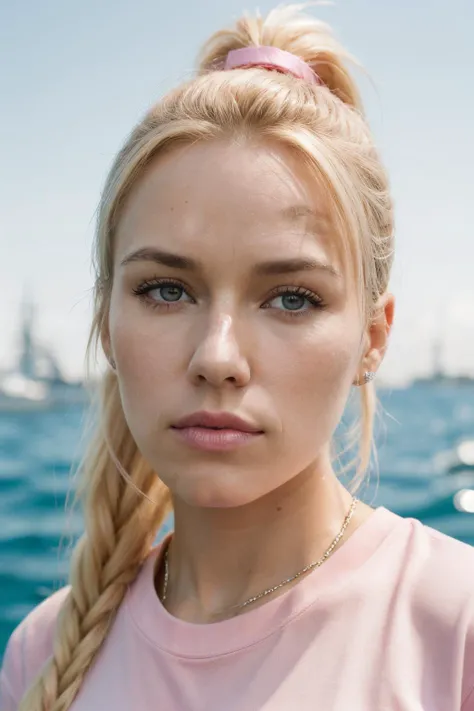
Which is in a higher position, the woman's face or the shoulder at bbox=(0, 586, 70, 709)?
the woman's face

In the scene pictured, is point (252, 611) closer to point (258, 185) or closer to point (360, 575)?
point (360, 575)

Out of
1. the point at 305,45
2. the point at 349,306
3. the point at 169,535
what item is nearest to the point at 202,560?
the point at 169,535

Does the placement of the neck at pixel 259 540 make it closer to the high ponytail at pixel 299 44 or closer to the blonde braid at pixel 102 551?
the blonde braid at pixel 102 551

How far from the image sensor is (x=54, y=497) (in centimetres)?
595

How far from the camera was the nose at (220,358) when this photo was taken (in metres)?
1.29

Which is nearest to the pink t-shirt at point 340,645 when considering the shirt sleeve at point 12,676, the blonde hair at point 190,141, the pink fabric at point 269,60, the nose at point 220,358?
the blonde hair at point 190,141

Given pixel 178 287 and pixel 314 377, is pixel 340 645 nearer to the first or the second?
pixel 314 377

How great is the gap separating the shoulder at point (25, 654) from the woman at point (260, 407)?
19cm

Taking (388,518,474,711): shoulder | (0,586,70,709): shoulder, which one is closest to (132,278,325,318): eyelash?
(388,518,474,711): shoulder

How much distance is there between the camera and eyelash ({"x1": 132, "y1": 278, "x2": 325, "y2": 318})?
1.38 m

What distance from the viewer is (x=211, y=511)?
1.58 metres

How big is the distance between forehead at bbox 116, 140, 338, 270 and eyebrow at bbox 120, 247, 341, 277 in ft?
0.06

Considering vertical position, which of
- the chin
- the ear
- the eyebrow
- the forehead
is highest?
the forehead

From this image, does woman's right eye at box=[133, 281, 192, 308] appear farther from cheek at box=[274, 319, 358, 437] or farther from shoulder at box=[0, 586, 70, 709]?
shoulder at box=[0, 586, 70, 709]
